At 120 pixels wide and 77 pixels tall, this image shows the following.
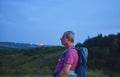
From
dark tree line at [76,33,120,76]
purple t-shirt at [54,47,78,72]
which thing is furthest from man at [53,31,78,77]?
dark tree line at [76,33,120,76]

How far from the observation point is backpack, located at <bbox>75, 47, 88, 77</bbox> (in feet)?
19.8

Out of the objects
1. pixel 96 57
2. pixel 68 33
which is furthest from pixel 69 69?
pixel 96 57

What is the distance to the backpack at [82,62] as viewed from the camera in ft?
19.8

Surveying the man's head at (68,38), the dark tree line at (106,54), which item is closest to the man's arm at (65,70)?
the man's head at (68,38)

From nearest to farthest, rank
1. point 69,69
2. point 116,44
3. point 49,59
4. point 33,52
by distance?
point 69,69, point 116,44, point 49,59, point 33,52

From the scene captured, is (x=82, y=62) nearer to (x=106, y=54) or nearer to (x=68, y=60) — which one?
(x=68, y=60)

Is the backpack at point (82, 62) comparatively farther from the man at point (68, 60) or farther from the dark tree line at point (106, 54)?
the dark tree line at point (106, 54)

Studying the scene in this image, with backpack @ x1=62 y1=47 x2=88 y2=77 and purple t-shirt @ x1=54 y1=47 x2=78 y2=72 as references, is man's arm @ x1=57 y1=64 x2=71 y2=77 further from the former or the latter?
backpack @ x1=62 y1=47 x2=88 y2=77

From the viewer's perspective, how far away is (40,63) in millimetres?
52719

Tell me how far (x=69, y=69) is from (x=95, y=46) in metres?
44.9

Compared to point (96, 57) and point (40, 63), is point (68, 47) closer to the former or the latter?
point (96, 57)

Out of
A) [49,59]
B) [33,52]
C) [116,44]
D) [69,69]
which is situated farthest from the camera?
[33,52]

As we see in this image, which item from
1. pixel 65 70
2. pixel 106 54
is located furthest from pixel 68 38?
pixel 106 54

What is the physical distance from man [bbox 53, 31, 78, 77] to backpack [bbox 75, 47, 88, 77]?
6 cm
